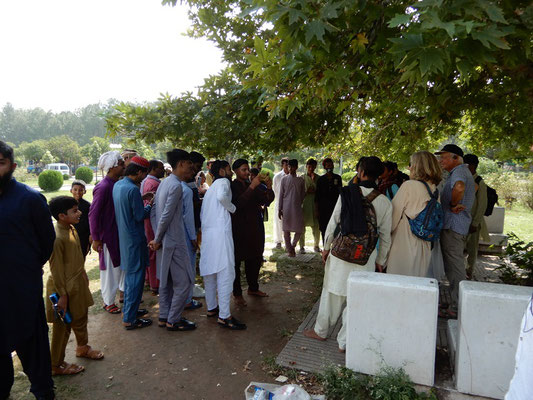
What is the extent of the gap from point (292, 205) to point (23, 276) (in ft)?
17.8

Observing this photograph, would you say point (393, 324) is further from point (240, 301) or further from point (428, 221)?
point (240, 301)

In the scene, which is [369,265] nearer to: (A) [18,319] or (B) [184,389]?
(B) [184,389]

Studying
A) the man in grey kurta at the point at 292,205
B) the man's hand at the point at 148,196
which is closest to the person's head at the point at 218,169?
the man's hand at the point at 148,196

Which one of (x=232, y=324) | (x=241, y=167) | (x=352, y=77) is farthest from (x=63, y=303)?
(x=352, y=77)

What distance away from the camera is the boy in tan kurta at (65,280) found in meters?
3.25

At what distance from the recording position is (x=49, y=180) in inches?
932

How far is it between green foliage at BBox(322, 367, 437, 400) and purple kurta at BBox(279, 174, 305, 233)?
4561 millimetres

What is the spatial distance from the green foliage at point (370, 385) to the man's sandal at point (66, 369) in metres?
2.37

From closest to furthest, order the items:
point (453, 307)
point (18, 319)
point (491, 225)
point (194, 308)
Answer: point (18, 319) < point (453, 307) < point (194, 308) < point (491, 225)

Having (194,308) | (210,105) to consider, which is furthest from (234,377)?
(210,105)

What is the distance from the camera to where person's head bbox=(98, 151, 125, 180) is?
15.5 ft

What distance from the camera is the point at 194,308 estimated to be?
5.08 m

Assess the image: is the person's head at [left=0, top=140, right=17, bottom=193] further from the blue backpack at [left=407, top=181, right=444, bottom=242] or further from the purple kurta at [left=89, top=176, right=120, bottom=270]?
the blue backpack at [left=407, top=181, right=444, bottom=242]

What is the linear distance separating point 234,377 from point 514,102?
5548mm
